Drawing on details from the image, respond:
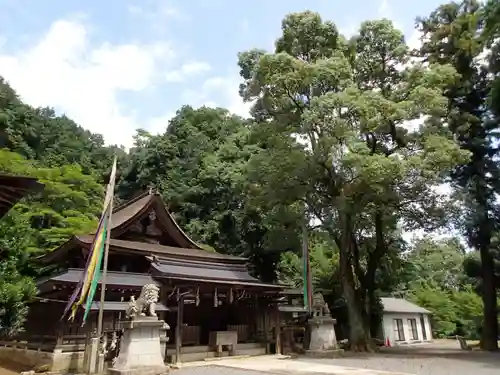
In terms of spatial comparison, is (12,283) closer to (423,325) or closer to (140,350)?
(140,350)

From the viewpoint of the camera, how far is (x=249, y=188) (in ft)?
74.4

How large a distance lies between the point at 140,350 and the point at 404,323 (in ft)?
77.9

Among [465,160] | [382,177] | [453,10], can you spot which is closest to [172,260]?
[382,177]

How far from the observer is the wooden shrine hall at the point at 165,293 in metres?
15.3

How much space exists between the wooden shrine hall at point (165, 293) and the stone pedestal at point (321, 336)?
1796 millimetres

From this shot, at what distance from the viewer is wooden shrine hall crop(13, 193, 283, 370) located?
15.3 metres

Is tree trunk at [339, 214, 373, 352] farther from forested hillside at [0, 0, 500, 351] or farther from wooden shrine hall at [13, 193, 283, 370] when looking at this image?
wooden shrine hall at [13, 193, 283, 370]

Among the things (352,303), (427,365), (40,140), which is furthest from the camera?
(40,140)

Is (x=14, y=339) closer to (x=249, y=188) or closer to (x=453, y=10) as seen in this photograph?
(x=249, y=188)

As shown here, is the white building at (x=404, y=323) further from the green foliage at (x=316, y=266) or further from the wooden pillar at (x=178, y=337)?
the wooden pillar at (x=178, y=337)

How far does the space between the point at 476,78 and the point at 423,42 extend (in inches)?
143

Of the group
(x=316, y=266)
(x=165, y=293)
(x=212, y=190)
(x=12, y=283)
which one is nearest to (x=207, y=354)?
(x=165, y=293)

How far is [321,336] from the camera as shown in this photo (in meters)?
18.3

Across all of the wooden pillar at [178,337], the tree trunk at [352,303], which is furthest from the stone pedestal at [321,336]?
the wooden pillar at [178,337]
